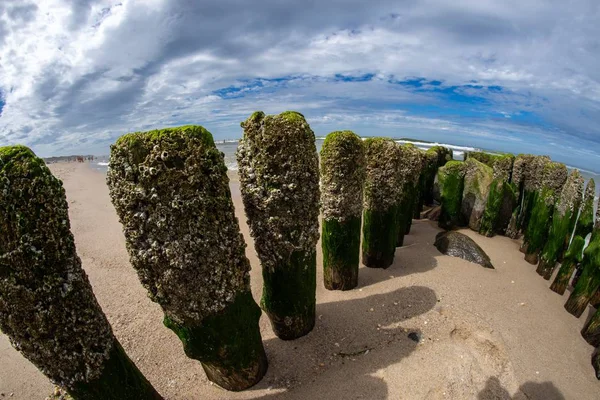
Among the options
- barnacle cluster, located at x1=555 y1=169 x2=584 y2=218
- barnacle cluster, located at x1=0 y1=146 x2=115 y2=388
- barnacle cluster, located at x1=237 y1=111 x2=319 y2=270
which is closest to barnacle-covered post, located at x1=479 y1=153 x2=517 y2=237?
barnacle cluster, located at x1=555 y1=169 x2=584 y2=218

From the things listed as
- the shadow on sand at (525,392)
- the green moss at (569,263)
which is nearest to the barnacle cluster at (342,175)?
the shadow on sand at (525,392)

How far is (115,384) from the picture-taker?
11.0ft

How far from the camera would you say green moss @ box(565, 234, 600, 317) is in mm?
5996

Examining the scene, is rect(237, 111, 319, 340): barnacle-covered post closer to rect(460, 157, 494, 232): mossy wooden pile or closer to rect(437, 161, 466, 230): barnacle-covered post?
rect(437, 161, 466, 230): barnacle-covered post

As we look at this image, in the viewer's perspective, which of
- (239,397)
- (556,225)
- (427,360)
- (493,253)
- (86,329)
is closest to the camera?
(86,329)

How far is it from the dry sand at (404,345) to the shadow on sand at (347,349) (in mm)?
15

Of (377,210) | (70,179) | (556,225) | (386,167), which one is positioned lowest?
(70,179)

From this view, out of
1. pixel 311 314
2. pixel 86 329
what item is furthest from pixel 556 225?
pixel 86 329

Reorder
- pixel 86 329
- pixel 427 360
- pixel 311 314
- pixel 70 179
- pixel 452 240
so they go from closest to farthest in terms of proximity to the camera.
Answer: pixel 86 329
pixel 427 360
pixel 311 314
pixel 452 240
pixel 70 179

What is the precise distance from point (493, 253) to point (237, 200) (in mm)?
11354

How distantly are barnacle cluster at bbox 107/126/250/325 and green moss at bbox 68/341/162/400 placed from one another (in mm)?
619

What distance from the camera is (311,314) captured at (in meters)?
5.18

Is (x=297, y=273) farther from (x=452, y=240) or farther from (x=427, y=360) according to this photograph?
(x=452, y=240)

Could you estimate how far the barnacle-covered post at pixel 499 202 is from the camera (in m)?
10.3
